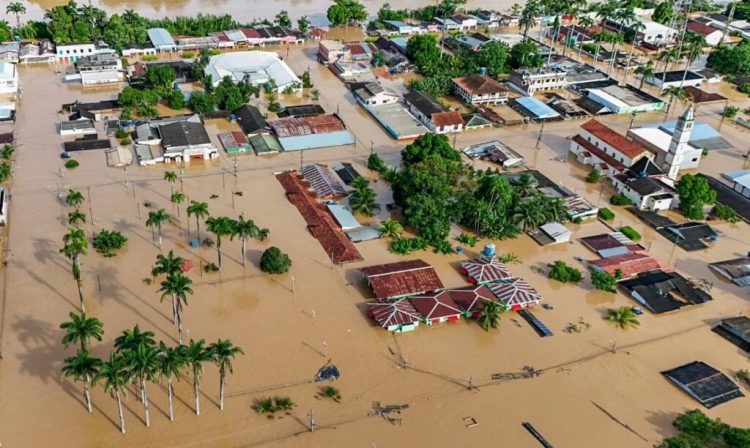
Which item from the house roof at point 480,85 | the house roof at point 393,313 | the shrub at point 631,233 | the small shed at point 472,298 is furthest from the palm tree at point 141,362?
the house roof at point 480,85

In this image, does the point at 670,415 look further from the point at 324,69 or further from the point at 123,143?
the point at 324,69

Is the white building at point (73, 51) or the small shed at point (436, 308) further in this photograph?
the white building at point (73, 51)

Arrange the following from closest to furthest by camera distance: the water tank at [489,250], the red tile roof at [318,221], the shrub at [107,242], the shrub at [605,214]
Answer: the shrub at [107,242], the red tile roof at [318,221], the water tank at [489,250], the shrub at [605,214]

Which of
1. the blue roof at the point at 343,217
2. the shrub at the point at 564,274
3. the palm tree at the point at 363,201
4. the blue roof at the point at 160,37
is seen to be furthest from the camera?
the blue roof at the point at 160,37

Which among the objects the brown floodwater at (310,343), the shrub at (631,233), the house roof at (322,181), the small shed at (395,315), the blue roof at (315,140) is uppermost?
the blue roof at (315,140)

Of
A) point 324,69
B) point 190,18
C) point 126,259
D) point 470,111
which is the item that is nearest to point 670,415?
point 126,259

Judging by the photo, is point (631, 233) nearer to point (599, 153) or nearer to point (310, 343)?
point (599, 153)

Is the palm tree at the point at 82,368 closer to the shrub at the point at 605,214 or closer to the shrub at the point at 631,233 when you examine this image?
the shrub at the point at 631,233
